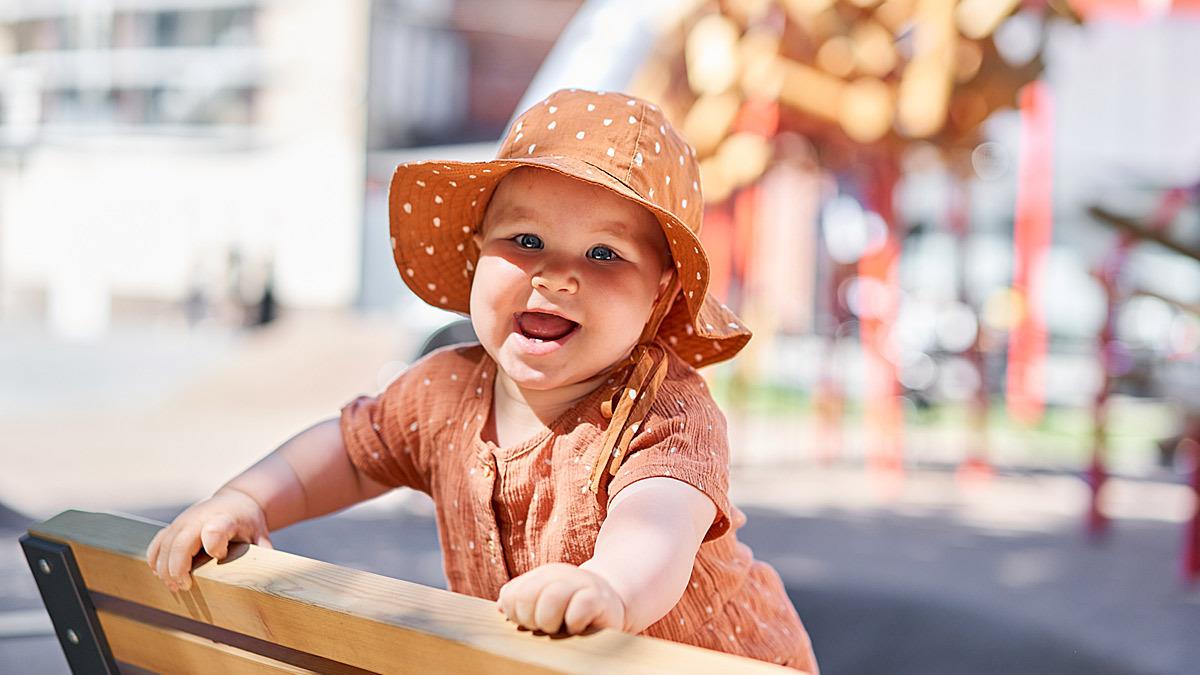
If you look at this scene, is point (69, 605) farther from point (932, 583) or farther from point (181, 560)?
point (932, 583)

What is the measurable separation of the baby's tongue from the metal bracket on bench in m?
0.44

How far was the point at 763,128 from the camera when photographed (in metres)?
4.44

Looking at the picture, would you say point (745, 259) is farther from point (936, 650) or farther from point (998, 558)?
point (936, 650)

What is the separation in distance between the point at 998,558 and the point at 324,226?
15.6m

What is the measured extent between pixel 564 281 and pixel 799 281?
15357 mm

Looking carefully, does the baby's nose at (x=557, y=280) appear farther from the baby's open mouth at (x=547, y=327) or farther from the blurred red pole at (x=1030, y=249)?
the blurred red pole at (x=1030, y=249)

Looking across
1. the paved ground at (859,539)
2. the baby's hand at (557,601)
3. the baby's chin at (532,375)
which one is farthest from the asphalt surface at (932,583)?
the baby's hand at (557,601)

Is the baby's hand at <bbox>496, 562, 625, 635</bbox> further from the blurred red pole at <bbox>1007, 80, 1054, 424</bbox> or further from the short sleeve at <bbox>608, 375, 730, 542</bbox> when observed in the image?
the blurred red pole at <bbox>1007, 80, 1054, 424</bbox>

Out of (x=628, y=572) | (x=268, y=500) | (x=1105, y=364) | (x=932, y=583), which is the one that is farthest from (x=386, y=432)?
(x=1105, y=364)

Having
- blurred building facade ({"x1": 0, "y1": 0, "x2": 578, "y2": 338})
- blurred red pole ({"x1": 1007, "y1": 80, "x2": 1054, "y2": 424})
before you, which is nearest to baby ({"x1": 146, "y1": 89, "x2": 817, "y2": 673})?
blurred red pole ({"x1": 1007, "y1": 80, "x2": 1054, "y2": 424})

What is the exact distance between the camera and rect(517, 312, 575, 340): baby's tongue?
1072mm

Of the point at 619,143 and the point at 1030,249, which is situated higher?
the point at 619,143

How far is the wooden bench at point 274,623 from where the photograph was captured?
666mm

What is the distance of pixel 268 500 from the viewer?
1160mm
